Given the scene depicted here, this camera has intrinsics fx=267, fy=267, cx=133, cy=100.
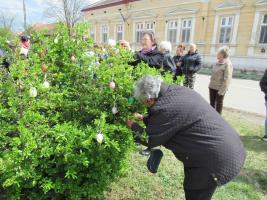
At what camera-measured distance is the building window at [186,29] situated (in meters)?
21.5

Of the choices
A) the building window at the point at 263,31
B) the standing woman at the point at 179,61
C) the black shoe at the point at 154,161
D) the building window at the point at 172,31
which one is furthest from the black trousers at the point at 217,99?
the building window at the point at 172,31

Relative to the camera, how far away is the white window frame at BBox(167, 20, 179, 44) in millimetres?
22856

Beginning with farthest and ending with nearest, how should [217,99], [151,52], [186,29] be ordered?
1. [186,29]
2. [217,99]
3. [151,52]

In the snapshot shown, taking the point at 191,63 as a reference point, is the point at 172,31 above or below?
above

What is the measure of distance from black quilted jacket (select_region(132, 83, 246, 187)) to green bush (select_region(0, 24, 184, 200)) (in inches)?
17.8

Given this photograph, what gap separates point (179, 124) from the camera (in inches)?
84.4

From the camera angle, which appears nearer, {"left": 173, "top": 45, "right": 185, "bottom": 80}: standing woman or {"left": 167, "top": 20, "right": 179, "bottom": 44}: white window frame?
{"left": 173, "top": 45, "right": 185, "bottom": 80}: standing woman

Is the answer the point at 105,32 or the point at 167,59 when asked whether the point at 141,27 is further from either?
the point at 167,59

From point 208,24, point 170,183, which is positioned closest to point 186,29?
point 208,24

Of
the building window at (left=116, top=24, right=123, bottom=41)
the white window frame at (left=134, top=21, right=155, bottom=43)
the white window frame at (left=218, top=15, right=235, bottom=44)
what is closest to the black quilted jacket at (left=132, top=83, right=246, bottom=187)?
the white window frame at (left=218, top=15, right=235, bottom=44)

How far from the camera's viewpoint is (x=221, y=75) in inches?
218

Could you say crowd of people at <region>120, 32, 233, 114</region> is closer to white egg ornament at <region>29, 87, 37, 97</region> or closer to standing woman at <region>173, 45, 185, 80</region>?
standing woman at <region>173, 45, 185, 80</region>

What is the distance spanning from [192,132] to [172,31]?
22.3 meters

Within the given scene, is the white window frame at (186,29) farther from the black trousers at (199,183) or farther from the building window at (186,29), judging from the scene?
the black trousers at (199,183)
